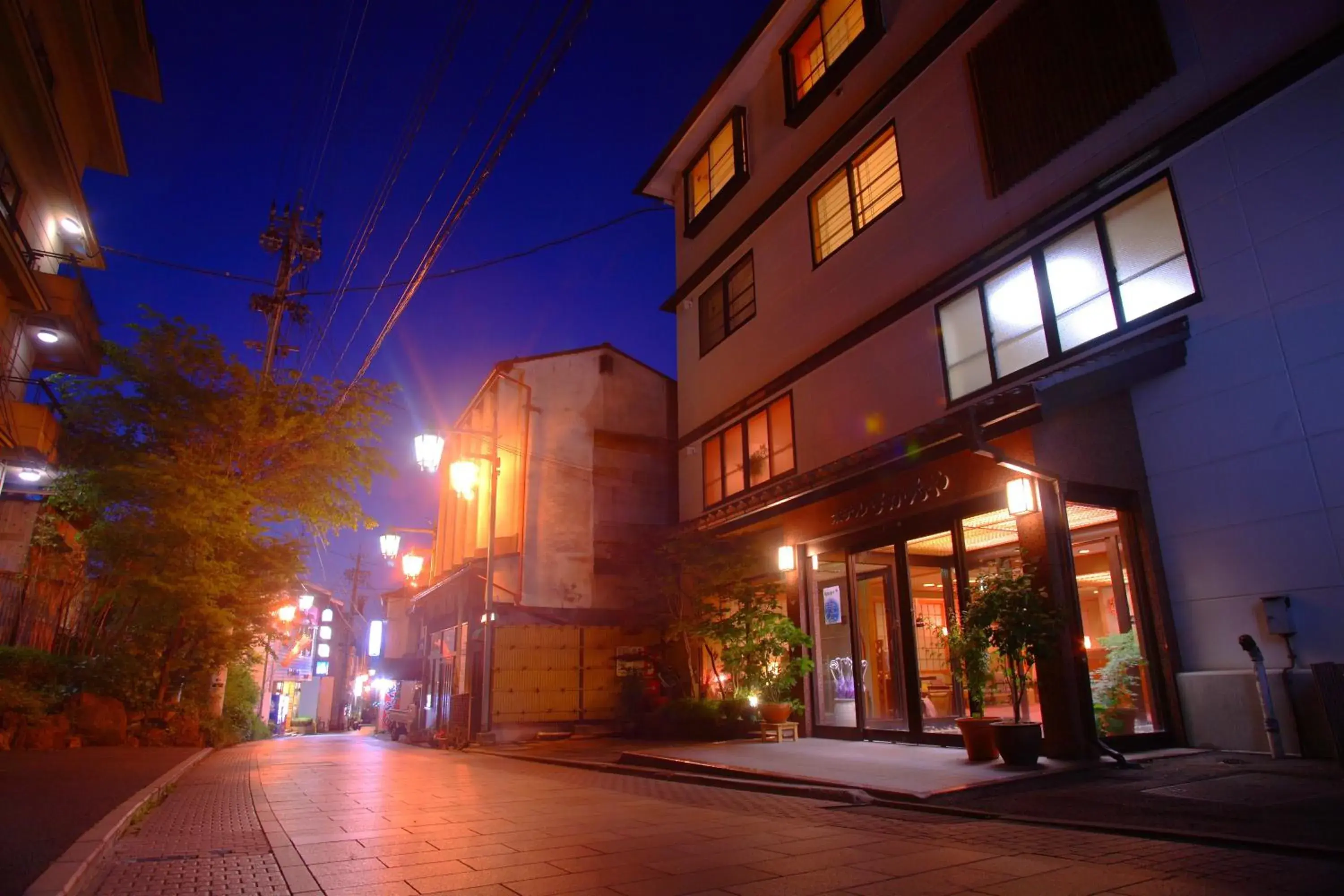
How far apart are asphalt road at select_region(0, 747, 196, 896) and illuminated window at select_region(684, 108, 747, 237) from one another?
16.1m

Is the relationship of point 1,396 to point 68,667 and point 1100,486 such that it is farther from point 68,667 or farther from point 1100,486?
point 1100,486

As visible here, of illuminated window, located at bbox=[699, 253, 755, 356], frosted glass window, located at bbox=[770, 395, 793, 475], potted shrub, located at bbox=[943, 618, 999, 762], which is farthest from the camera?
illuminated window, located at bbox=[699, 253, 755, 356]

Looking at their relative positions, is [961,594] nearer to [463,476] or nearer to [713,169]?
[463,476]

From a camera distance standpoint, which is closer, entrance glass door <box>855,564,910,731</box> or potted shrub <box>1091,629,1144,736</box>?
potted shrub <box>1091,629,1144,736</box>

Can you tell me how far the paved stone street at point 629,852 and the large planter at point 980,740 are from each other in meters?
2.40

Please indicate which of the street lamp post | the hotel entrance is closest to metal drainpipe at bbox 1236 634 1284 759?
the hotel entrance

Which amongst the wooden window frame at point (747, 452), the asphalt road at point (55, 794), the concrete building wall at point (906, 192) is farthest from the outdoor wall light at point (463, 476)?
the asphalt road at point (55, 794)

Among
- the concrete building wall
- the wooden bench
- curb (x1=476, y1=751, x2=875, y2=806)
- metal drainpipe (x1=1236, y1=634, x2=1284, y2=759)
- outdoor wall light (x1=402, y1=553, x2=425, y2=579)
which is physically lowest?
curb (x1=476, y1=751, x2=875, y2=806)

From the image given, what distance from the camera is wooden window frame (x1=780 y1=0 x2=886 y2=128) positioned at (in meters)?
14.1

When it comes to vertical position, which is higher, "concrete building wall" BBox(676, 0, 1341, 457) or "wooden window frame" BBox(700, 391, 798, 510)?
"concrete building wall" BBox(676, 0, 1341, 457)

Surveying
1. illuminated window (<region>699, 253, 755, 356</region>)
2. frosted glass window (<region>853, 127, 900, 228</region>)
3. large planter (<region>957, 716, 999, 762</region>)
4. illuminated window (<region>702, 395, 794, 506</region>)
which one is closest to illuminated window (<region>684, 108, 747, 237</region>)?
illuminated window (<region>699, 253, 755, 356</region>)

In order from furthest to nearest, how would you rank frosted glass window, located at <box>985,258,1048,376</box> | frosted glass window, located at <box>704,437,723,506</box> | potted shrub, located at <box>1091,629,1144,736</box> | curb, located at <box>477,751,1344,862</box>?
1. frosted glass window, located at <box>704,437,723,506</box>
2. frosted glass window, located at <box>985,258,1048,376</box>
3. potted shrub, located at <box>1091,629,1144,736</box>
4. curb, located at <box>477,751,1344,862</box>

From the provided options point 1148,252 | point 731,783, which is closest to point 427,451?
point 731,783

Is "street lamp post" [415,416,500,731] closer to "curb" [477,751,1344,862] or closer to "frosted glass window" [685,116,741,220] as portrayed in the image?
"curb" [477,751,1344,862]
